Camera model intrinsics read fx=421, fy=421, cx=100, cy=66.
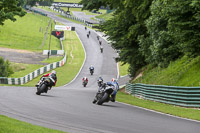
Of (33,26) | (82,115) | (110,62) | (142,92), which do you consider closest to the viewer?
(82,115)

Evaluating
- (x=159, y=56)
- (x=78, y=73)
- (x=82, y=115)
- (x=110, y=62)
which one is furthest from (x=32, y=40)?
(x=82, y=115)

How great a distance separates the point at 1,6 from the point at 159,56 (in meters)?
12.6

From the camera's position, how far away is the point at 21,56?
7262 cm

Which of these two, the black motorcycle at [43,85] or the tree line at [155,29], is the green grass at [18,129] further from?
the black motorcycle at [43,85]

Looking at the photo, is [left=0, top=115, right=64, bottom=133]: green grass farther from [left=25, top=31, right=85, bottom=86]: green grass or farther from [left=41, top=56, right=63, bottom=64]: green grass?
[left=41, top=56, right=63, bottom=64]: green grass

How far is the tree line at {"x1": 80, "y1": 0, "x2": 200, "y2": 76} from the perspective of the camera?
789 inches

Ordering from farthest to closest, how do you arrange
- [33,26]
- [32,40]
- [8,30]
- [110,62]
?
1. [33,26]
2. [8,30]
3. [32,40]
4. [110,62]

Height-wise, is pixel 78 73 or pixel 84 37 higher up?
pixel 84 37

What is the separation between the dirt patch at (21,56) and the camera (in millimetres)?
68062

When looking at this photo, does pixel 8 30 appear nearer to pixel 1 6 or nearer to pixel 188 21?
pixel 1 6

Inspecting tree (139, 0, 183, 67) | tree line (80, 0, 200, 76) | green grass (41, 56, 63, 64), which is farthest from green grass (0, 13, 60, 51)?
tree (139, 0, 183, 67)

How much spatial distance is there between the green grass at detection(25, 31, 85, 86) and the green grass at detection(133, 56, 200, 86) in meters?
19.5

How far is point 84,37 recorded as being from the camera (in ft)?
360

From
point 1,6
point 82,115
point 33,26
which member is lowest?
point 82,115
